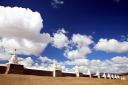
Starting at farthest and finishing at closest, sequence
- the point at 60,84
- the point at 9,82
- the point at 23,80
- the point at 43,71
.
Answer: the point at 43,71
the point at 60,84
the point at 23,80
the point at 9,82

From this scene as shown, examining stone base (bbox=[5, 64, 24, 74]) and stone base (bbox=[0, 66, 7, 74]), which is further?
stone base (bbox=[5, 64, 24, 74])

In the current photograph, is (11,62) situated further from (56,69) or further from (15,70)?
(56,69)

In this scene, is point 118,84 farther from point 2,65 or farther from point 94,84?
point 2,65

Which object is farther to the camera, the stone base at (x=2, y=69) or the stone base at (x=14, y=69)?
the stone base at (x=14, y=69)

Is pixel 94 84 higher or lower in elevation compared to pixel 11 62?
lower

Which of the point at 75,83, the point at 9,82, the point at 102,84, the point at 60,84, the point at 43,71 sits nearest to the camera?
the point at 9,82

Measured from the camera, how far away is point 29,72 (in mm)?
36281

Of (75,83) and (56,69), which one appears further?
(56,69)

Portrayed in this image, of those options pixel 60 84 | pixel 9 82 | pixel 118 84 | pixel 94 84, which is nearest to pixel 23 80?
pixel 9 82

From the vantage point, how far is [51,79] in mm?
31344

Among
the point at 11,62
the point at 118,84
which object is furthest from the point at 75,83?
the point at 11,62

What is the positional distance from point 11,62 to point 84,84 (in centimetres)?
1081

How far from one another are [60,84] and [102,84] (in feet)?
25.6

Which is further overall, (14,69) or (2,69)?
(14,69)
